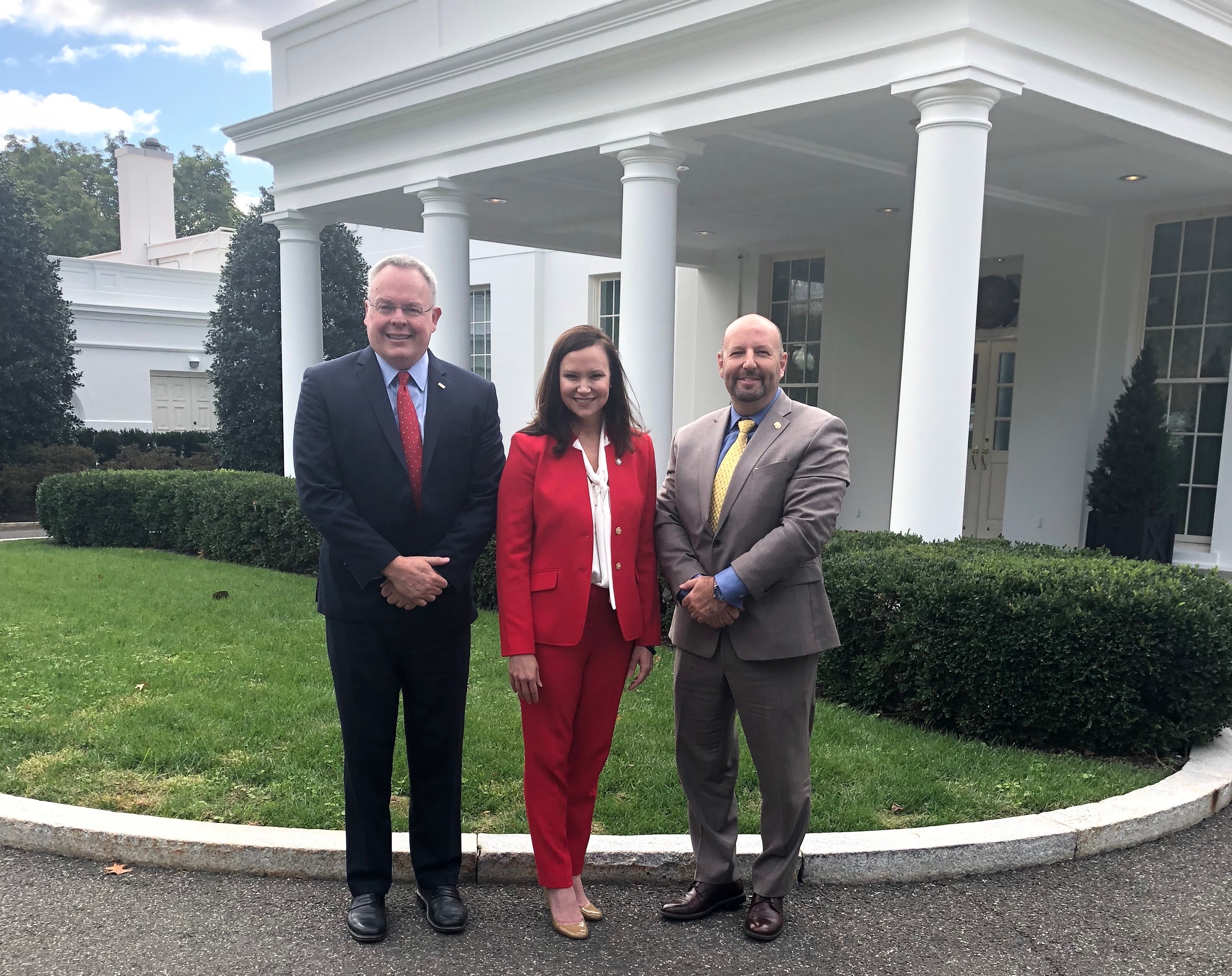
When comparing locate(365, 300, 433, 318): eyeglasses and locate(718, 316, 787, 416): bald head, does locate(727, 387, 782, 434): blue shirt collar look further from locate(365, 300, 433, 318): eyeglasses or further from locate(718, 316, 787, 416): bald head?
locate(365, 300, 433, 318): eyeglasses

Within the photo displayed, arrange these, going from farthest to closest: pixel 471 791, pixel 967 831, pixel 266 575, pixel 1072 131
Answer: pixel 266 575 < pixel 1072 131 < pixel 471 791 < pixel 967 831

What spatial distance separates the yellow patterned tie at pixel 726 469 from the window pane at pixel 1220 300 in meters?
9.45

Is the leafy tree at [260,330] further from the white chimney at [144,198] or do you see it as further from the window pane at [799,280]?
the white chimney at [144,198]

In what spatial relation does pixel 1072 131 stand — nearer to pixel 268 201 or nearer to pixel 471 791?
pixel 471 791

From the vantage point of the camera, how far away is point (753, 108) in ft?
25.2

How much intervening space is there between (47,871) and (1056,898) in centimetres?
383

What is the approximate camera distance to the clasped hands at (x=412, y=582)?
3178mm

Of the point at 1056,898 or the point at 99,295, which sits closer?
the point at 1056,898

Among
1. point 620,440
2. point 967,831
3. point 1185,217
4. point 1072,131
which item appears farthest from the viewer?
point 1185,217

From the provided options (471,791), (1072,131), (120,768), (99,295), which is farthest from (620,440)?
(99,295)

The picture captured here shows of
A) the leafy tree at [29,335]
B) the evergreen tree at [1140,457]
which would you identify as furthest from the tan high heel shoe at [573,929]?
the leafy tree at [29,335]

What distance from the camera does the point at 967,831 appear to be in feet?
13.0

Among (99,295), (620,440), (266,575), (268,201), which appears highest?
(268,201)

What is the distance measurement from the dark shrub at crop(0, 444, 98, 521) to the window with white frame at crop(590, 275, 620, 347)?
8.78m
